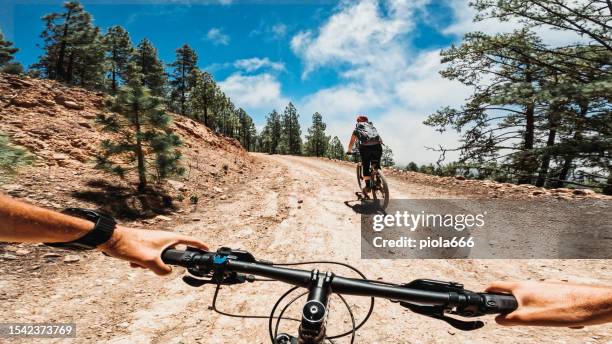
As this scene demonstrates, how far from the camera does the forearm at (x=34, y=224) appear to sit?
55.1 inches

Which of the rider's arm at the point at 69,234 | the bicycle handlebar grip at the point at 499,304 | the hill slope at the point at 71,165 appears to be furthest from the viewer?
the hill slope at the point at 71,165

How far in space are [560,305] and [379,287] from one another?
755 mm

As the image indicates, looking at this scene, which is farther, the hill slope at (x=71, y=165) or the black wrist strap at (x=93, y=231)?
the hill slope at (x=71, y=165)

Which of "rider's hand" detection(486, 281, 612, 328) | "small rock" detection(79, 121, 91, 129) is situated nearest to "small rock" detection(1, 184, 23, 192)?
"small rock" detection(79, 121, 91, 129)

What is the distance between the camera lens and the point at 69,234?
5.15ft

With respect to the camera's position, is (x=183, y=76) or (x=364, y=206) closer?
(x=364, y=206)

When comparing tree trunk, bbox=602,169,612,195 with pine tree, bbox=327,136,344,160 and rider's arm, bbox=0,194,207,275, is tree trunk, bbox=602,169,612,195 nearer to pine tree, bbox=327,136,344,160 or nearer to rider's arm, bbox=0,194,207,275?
rider's arm, bbox=0,194,207,275

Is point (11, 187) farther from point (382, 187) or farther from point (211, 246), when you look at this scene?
point (382, 187)

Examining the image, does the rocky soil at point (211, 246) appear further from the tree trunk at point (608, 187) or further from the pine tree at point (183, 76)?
the pine tree at point (183, 76)

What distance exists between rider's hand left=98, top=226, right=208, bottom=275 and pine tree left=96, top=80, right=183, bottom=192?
9.43 m

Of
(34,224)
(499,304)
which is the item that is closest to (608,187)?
(499,304)

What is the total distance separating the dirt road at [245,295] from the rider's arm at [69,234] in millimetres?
2293

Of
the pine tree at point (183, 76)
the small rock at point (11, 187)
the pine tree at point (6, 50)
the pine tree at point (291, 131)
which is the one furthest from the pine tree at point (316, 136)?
the small rock at point (11, 187)

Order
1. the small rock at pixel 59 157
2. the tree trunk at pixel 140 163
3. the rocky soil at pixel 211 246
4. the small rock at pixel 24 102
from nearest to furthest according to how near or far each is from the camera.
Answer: the rocky soil at pixel 211 246
the tree trunk at pixel 140 163
the small rock at pixel 59 157
the small rock at pixel 24 102
